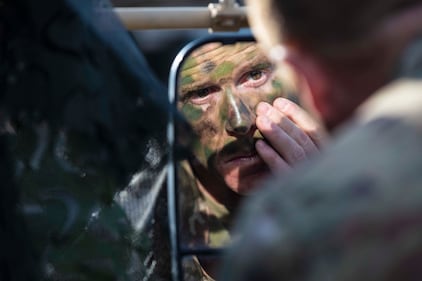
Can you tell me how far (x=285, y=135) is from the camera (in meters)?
2.66

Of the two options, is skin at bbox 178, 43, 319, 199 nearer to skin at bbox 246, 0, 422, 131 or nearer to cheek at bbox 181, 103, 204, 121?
cheek at bbox 181, 103, 204, 121

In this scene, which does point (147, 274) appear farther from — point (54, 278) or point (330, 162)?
point (330, 162)

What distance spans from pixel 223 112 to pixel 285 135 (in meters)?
0.15

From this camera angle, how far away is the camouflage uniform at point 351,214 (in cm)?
104

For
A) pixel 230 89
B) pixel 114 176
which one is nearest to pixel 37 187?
pixel 114 176

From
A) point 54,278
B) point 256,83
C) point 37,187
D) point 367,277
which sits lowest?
point 256,83

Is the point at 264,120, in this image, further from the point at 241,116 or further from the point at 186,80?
the point at 186,80

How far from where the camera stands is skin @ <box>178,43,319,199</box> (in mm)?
2609

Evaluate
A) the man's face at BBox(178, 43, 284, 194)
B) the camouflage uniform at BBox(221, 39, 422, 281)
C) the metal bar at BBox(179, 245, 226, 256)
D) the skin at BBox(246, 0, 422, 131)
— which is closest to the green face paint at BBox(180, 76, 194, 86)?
the man's face at BBox(178, 43, 284, 194)

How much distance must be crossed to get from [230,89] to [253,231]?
1.59 metres

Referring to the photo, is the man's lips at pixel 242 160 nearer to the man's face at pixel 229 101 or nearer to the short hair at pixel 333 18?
the man's face at pixel 229 101

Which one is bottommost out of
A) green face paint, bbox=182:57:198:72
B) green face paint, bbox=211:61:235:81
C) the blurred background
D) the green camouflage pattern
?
the blurred background

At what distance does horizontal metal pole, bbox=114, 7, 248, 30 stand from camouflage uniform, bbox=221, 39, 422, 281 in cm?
133

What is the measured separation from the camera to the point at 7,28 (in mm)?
1547
